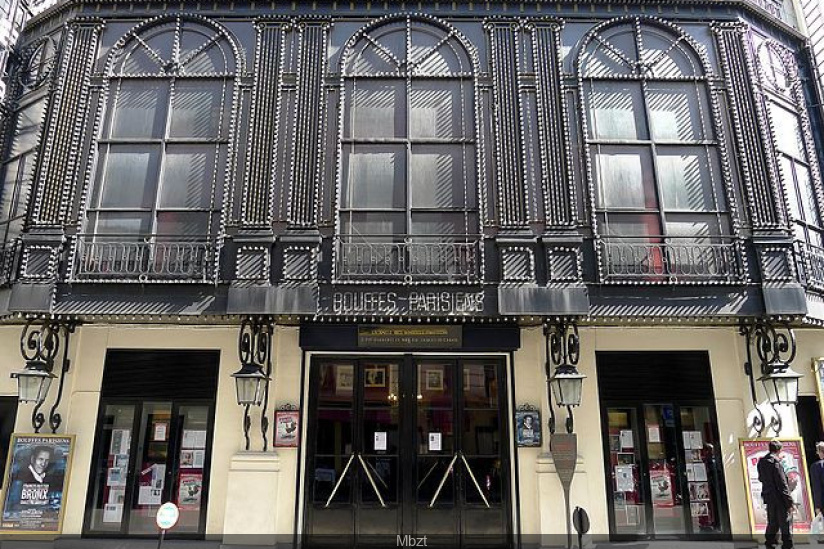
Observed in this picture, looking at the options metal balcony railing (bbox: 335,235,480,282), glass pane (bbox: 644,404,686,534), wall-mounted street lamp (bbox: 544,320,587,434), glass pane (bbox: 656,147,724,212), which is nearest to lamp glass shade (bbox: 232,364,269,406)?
metal balcony railing (bbox: 335,235,480,282)

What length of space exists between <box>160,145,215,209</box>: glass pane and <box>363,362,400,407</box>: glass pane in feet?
14.0

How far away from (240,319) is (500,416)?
16.4 ft

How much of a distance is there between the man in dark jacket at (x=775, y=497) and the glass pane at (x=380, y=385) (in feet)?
20.2

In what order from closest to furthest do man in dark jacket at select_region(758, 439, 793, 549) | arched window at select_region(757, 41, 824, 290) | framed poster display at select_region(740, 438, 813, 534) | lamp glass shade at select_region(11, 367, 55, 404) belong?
man in dark jacket at select_region(758, 439, 793, 549) < lamp glass shade at select_region(11, 367, 55, 404) < framed poster display at select_region(740, 438, 813, 534) < arched window at select_region(757, 41, 824, 290)

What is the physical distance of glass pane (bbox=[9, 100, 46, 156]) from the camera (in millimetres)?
11719

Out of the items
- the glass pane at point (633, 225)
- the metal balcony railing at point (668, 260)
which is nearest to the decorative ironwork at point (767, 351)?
the metal balcony railing at point (668, 260)

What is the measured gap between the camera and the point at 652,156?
1085 centimetres

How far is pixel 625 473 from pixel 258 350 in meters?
6.97

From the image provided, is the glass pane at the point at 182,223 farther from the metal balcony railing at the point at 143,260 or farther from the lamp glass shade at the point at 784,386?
the lamp glass shade at the point at 784,386

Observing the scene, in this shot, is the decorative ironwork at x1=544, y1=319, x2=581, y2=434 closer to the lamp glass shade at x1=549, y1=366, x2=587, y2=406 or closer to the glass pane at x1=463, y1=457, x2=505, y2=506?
the lamp glass shade at x1=549, y1=366, x2=587, y2=406

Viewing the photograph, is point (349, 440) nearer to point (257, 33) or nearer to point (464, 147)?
point (464, 147)

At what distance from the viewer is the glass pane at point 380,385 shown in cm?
1061

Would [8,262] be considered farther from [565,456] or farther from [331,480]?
[565,456]

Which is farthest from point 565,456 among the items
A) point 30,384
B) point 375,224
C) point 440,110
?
point 30,384
